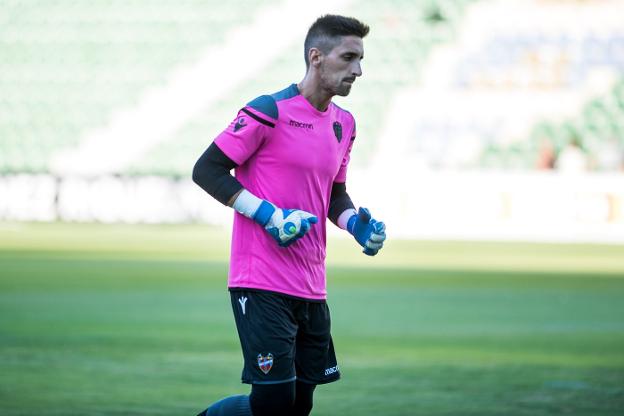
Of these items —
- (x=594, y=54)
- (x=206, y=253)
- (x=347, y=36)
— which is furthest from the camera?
(x=594, y=54)

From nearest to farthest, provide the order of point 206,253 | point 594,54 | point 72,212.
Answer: point 206,253 → point 72,212 → point 594,54

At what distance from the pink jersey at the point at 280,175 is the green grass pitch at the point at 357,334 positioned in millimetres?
2077

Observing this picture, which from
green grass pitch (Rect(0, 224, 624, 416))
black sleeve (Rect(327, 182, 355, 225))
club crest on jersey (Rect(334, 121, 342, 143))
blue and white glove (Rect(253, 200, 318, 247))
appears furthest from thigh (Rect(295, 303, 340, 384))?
green grass pitch (Rect(0, 224, 624, 416))

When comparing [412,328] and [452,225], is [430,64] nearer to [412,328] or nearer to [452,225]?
[452,225]

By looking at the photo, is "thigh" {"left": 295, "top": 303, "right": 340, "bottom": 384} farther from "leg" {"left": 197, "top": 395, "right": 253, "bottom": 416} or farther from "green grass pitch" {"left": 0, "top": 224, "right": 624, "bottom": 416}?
"green grass pitch" {"left": 0, "top": 224, "right": 624, "bottom": 416}

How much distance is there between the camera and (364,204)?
1047 inches

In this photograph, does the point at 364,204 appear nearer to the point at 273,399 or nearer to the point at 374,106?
the point at 374,106

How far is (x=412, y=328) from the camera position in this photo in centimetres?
1103

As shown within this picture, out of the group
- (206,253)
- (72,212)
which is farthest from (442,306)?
(72,212)

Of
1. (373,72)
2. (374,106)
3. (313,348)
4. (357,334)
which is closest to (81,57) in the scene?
(373,72)

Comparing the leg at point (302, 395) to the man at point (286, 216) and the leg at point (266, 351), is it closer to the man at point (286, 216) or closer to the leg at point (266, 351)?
the man at point (286, 216)

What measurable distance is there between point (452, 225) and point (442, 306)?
1305 cm

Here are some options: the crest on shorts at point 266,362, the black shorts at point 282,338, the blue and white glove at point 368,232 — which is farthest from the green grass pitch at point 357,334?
the crest on shorts at point 266,362

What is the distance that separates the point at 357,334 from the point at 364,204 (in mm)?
16154
